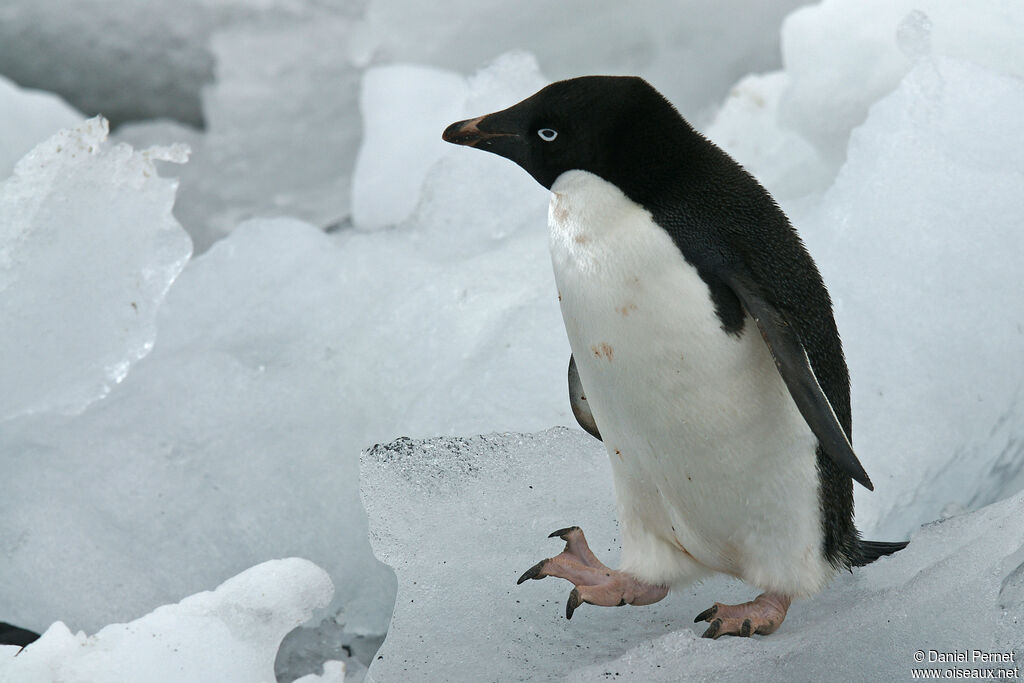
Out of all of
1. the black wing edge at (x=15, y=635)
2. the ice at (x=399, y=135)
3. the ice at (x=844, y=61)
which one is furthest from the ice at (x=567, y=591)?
the ice at (x=399, y=135)

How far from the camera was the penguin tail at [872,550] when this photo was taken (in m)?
1.05

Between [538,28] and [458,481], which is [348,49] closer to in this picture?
[538,28]

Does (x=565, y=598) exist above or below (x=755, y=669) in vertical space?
below

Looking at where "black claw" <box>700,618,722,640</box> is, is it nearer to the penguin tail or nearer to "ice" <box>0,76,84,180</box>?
the penguin tail

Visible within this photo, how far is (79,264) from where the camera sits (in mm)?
1441

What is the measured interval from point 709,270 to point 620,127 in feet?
0.47

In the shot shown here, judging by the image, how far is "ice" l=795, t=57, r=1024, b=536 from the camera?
4.13ft

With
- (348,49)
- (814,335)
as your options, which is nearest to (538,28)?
(348,49)

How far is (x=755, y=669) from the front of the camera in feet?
3.05

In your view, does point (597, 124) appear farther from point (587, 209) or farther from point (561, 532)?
point (561, 532)

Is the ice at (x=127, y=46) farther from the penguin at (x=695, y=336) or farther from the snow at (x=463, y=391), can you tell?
the penguin at (x=695, y=336)

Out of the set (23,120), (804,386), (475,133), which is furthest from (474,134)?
(23,120)

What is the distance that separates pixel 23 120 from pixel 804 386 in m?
1.91

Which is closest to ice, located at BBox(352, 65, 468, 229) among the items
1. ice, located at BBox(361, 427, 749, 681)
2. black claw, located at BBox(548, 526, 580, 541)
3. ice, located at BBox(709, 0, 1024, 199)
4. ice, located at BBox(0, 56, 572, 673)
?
ice, located at BBox(0, 56, 572, 673)
